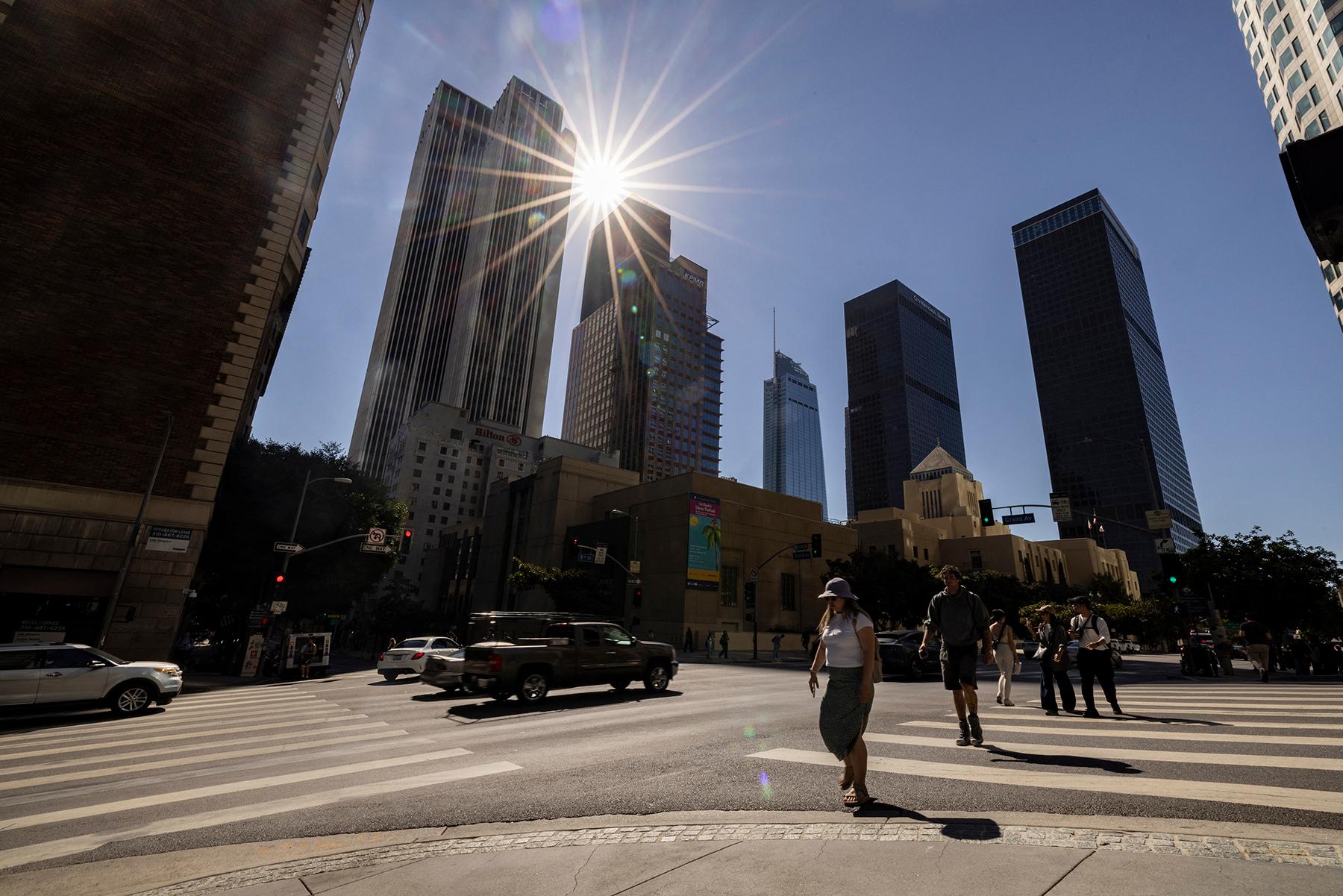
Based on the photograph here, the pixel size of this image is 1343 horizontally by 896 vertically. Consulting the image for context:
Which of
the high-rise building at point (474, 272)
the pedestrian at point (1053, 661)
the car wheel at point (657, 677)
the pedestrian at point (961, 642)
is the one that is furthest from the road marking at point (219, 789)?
the high-rise building at point (474, 272)

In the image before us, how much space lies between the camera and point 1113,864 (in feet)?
10.3

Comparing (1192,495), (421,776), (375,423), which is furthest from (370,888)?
(1192,495)

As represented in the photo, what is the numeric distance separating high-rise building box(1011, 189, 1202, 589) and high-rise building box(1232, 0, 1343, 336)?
334 feet

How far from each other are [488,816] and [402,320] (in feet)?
572

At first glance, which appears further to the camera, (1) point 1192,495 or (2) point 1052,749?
(1) point 1192,495

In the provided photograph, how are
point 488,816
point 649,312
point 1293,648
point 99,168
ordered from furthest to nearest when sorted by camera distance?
point 649,312
point 99,168
point 1293,648
point 488,816

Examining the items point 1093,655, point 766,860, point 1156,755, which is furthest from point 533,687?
point 1156,755

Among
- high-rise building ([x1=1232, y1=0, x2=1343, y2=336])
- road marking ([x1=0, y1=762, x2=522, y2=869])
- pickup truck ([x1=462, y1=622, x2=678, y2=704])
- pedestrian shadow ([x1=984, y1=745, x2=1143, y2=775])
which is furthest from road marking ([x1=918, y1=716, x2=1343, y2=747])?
high-rise building ([x1=1232, y1=0, x2=1343, y2=336])

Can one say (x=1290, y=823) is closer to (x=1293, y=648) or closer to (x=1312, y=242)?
(x=1312, y=242)

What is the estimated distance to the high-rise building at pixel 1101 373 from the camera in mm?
145125

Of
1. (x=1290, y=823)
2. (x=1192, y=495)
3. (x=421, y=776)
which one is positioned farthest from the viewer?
(x=1192, y=495)

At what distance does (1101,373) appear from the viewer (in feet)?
514

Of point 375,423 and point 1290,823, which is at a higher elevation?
point 375,423

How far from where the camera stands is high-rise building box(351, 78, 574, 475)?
146375 millimetres
